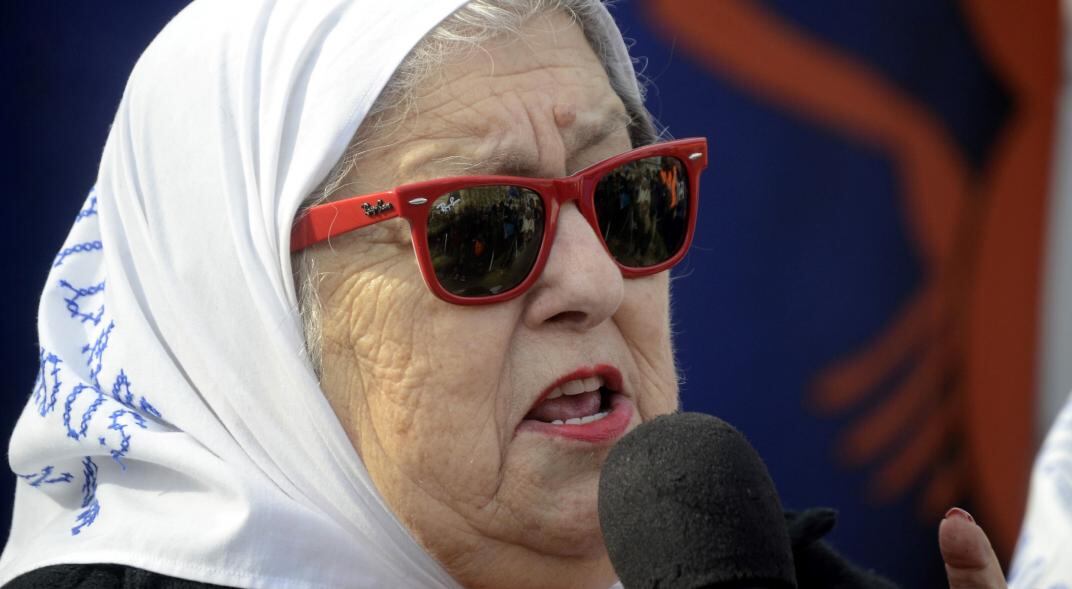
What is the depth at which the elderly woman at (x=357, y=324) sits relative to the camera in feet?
7.38

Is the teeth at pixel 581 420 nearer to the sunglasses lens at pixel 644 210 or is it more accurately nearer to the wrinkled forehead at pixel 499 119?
the sunglasses lens at pixel 644 210

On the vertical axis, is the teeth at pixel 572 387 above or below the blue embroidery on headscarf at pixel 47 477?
above

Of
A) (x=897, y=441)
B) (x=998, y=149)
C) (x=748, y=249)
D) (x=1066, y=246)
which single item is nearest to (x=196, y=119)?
(x=748, y=249)

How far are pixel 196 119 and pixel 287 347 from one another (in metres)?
0.51

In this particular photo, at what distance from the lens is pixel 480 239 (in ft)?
7.40

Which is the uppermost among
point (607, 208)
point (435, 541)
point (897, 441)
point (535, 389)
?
point (607, 208)

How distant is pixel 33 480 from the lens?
98.2 inches

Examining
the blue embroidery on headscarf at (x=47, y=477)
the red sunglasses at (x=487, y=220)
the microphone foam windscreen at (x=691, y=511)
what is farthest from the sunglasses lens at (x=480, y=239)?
the blue embroidery on headscarf at (x=47, y=477)

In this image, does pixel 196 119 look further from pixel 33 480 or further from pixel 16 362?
pixel 16 362

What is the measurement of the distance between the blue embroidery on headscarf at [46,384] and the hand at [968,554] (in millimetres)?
1673

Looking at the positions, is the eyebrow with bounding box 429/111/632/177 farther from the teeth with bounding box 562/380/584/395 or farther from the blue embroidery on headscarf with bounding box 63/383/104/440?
the blue embroidery on headscarf with bounding box 63/383/104/440

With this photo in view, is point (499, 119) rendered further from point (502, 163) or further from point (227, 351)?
point (227, 351)

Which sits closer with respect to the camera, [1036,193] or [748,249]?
[748,249]

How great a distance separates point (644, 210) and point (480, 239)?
416 millimetres
